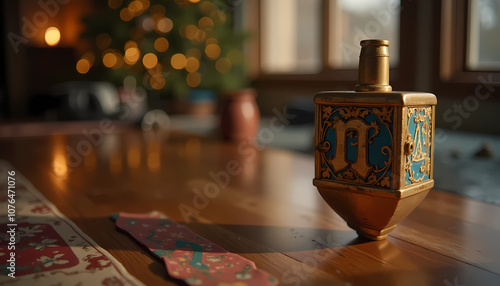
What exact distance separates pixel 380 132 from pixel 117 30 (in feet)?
10.2

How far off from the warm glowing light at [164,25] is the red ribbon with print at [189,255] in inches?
108

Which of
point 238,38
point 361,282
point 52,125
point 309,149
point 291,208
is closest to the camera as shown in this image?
point 361,282

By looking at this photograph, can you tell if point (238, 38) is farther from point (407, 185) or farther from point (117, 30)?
point (407, 185)

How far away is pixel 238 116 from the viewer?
8.79 feet

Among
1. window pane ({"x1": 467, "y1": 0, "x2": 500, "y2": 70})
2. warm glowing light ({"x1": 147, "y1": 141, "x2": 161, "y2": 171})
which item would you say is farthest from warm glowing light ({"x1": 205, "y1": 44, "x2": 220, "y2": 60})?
window pane ({"x1": 467, "y1": 0, "x2": 500, "y2": 70})

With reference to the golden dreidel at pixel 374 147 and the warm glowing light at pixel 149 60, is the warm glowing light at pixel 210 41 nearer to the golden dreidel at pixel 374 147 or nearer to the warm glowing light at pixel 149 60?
the warm glowing light at pixel 149 60

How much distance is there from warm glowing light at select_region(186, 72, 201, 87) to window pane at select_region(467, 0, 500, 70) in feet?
6.68

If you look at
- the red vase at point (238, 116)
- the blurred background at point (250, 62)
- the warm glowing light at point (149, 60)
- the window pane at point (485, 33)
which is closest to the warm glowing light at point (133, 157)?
the red vase at point (238, 116)

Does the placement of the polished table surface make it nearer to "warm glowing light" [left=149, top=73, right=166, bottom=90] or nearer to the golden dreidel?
the golden dreidel

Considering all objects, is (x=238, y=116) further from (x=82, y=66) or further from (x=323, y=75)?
(x=82, y=66)

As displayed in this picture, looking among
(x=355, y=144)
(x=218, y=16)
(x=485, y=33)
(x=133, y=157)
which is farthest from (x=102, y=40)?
(x=355, y=144)

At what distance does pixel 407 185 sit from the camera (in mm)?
879

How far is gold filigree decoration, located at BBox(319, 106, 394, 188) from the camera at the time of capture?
34.0 inches

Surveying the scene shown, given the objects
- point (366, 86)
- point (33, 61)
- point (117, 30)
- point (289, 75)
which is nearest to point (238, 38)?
point (289, 75)
